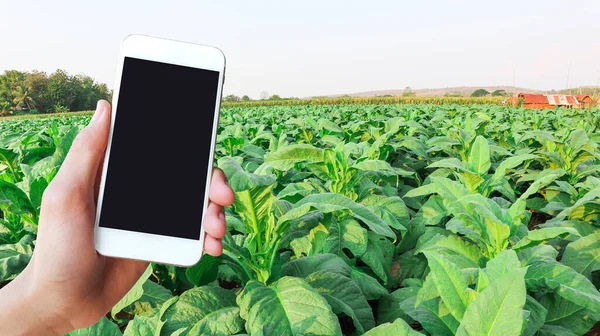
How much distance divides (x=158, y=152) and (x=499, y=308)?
1.09 meters

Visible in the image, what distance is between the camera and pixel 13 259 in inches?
70.6

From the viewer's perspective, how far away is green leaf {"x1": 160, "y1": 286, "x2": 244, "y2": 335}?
1479mm

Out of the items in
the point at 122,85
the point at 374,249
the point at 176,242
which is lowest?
the point at 374,249

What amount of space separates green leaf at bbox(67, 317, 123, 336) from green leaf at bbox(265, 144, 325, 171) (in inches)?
40.3

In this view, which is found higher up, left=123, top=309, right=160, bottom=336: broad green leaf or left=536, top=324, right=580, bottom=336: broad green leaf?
left=123, top=309, right=160, bottom=336: broad green leaf

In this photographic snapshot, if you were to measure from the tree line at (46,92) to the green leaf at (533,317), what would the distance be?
75159mm

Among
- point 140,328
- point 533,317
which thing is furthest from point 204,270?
point 533,317

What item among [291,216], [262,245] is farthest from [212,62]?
[262,245]

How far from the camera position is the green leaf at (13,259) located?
69.1 inches

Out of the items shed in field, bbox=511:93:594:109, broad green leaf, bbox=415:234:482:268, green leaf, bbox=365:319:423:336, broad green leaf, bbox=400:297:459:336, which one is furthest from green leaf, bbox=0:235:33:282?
shed in field, bbox=511:93:594:109

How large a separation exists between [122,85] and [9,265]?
98cm

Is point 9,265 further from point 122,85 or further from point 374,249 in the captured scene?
point 374,249

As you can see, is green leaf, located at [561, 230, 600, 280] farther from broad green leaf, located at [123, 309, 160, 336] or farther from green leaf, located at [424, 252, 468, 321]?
broad green leaf, located at [123, 309, 160, 336]

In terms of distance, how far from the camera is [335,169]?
2.54 m
